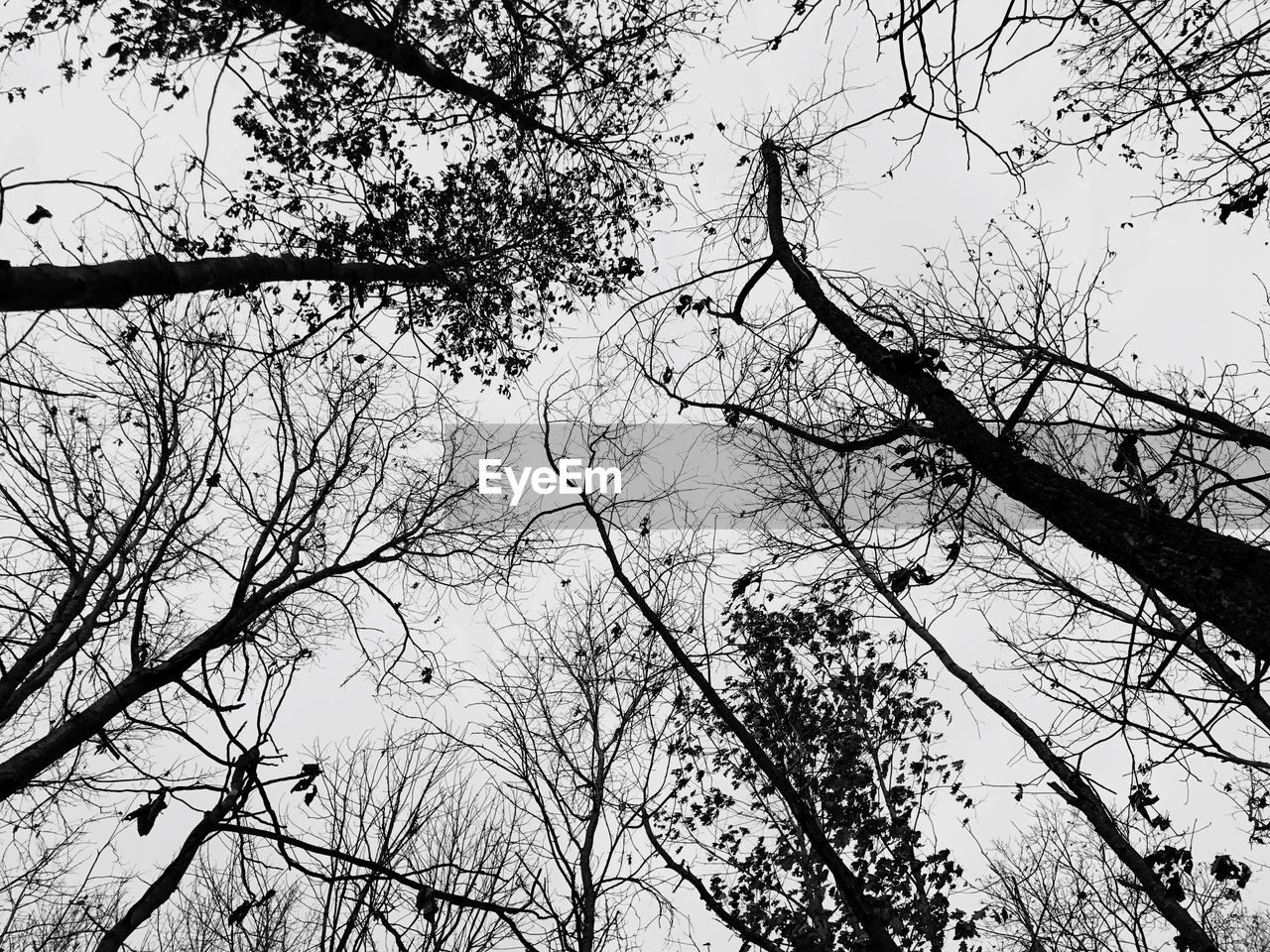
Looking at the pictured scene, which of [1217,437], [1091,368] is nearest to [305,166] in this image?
[1091,368]

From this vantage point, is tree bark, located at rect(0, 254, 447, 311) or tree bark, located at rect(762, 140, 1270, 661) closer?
tree bark, located at rect(0, 254, 447, 311)

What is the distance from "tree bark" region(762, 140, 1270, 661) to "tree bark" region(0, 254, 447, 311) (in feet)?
10.8

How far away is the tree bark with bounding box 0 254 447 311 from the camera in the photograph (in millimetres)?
2363

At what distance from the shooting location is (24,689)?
21.5ft

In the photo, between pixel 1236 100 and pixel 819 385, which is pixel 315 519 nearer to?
pixel 819 385

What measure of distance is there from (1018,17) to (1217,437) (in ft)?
6.99

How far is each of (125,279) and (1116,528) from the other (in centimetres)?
413

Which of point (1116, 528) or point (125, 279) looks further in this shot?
point (1116, 528)

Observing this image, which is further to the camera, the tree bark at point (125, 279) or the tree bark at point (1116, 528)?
the tree bark at point (1116, 528)

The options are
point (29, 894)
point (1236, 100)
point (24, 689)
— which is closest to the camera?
point (1236, 100)

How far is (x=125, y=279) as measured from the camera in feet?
8.82

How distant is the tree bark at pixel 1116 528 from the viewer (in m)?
2.81

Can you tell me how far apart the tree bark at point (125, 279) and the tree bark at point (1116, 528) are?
328cm

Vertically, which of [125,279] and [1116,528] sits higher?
[125,279]
